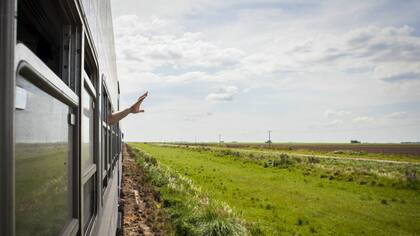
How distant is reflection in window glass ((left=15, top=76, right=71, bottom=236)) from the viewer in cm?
88

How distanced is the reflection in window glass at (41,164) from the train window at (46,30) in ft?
0.87

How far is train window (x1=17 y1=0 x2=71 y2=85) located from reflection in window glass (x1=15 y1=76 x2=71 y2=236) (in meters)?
0.27

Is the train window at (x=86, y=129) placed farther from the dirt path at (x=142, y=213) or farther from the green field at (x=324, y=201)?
the green field at (x=324, y=201)

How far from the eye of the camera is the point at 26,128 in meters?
0.90

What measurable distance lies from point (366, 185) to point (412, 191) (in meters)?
2.48

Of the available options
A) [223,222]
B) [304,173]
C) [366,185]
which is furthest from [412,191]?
[223,222]

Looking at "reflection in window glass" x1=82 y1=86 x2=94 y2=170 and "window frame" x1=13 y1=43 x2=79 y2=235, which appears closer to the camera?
"window frame" x1=13 y1=43 x2=79 y2=235

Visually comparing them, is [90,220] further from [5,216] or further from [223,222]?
[223,222]

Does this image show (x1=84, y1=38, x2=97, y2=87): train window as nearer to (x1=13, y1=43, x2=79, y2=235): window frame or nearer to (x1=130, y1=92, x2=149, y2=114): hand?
(x1=13, y1=43, x2=79, y2=235): window frame

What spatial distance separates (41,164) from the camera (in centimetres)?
110

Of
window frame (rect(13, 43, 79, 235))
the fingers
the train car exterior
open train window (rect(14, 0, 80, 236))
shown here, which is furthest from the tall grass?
open train window (rect(14, 0, 80, 236))

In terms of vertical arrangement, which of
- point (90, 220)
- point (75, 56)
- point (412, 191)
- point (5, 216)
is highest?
point (75, 56)

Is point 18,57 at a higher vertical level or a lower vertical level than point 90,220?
higher

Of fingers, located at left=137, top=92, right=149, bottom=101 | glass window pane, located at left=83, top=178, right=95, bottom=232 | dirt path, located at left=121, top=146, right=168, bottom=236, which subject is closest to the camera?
glass window pane, located at left=83, top=178, right=95, bottom=232
